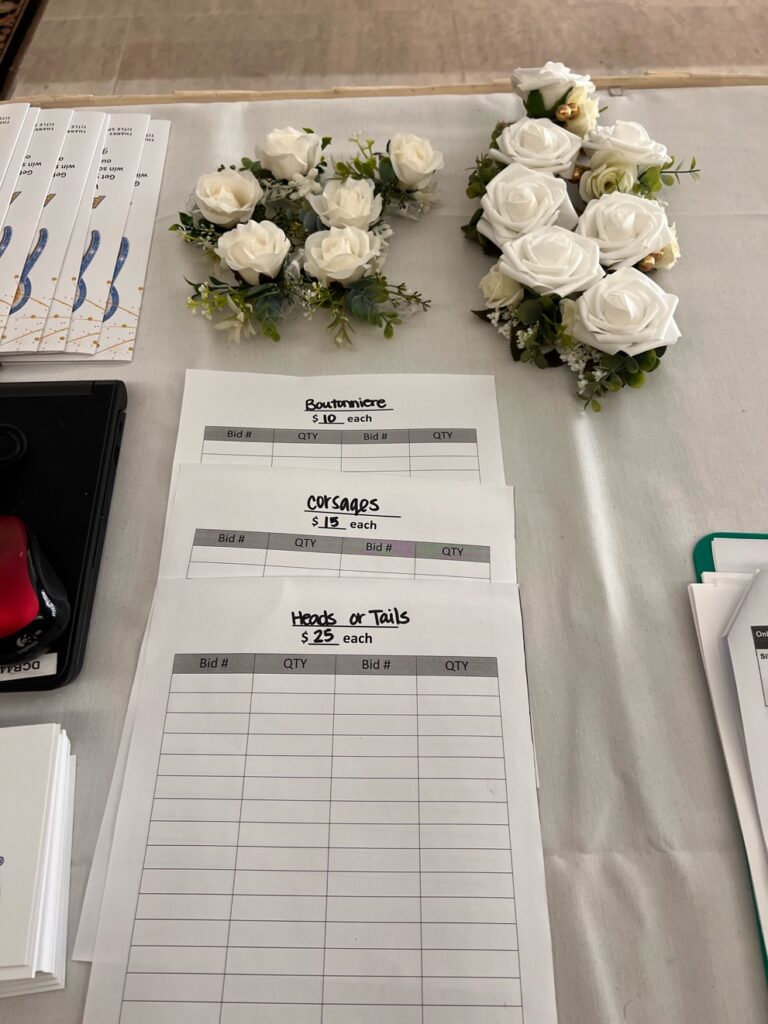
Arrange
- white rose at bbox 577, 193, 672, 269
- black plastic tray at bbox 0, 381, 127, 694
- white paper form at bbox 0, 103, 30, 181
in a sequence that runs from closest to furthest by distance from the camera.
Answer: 1. black plastic tray at bbox 0, 381, 127, 694
2. white rose at bbox 577, 193, 672, 269
3. white paper form at bbox 0, 103, 30, 181

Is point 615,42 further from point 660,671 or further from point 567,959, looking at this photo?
point 567,959

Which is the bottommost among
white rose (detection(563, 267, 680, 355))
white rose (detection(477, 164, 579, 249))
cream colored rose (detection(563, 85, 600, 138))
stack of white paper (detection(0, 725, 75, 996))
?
stack of white paper (detection(0, 725, 75, 996))

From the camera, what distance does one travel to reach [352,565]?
23.3 inches

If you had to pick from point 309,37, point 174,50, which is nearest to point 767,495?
point 309,37

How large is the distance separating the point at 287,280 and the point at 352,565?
12.2 inches

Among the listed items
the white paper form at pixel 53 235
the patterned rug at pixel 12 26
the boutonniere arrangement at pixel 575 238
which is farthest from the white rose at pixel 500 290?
the patterned rug at pixel 12 26

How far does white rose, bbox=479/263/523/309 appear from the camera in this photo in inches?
27.1

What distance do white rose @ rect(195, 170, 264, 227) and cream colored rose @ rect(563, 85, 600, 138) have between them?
1.13 feet

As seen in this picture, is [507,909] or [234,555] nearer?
[507,909]

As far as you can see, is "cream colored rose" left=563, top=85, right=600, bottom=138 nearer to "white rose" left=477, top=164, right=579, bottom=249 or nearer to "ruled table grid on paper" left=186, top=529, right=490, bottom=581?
"white rose" left=477, top=164, right=579, bottom=249

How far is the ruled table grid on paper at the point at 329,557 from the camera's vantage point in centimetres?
59

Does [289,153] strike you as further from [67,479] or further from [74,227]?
[67,479]

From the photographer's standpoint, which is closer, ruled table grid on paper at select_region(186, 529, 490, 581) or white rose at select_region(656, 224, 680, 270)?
ruled table grid on paper at select_region(186, 529, 490, 581)

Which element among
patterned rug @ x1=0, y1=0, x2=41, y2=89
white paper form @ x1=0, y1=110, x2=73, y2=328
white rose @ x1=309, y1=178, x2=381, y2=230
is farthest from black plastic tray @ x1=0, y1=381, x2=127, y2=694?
patterned rug @ x1=0, y1=0, x2=41, y2=89
